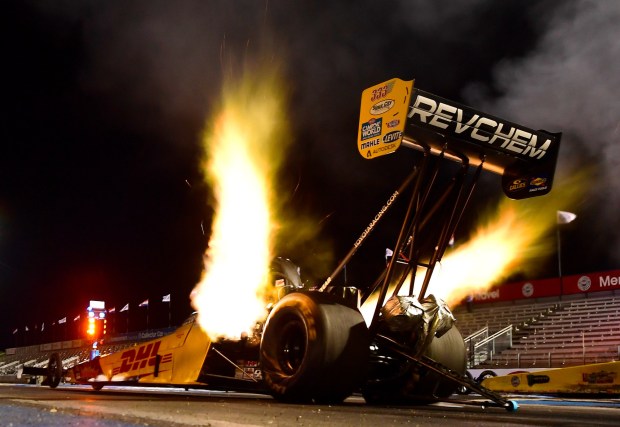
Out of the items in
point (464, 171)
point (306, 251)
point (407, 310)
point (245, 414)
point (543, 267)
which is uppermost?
point (543, 267)

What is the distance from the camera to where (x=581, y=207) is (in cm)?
4247

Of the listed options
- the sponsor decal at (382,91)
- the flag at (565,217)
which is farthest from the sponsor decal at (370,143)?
the flag at (565,217)

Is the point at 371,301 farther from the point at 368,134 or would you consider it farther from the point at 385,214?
the point at 368,134

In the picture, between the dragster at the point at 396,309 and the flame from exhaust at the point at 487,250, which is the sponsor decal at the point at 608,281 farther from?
the dragster at the point at 396,309

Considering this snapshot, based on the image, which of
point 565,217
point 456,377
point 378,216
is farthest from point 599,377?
point 565,217

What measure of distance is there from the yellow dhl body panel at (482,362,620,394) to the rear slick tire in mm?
6330

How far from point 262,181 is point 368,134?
3.16 m

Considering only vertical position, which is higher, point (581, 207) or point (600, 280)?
point (581, 207)

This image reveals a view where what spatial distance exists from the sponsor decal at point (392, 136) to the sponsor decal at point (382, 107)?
0.34 m

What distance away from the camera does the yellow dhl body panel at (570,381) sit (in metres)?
12.9

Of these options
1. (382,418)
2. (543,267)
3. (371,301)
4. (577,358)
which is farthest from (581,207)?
(382,418)

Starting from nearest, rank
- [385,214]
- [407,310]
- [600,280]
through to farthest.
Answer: [407,310], [385,214], [600,280]

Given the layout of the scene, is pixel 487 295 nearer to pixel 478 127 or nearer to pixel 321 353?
pixel 478 127

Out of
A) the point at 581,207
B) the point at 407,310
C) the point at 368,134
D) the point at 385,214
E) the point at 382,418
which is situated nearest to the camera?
the point at 382,418
